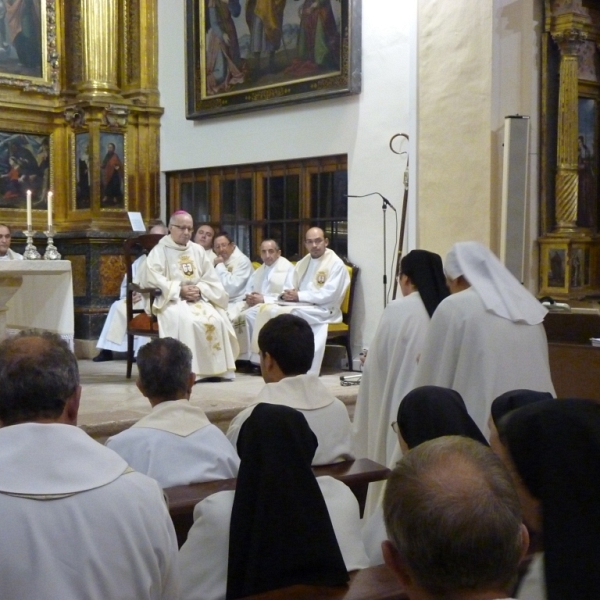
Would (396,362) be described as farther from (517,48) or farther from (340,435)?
(517,48)

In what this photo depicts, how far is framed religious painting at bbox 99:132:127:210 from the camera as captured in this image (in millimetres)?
10914

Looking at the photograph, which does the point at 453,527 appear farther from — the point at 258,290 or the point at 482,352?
the point at 258,290

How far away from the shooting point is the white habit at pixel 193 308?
835 centimetres

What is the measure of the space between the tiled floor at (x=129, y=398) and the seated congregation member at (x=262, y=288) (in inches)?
21.6

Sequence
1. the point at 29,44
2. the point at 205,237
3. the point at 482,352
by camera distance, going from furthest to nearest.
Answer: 1. the point at 29,44
2. the point at 205,237
3. the point at 482,352

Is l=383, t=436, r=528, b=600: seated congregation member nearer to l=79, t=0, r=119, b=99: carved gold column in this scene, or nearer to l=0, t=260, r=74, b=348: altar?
l=0, t=260, r=74, b=348: altar

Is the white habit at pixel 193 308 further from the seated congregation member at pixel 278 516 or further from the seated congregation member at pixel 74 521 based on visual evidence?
the seated congregation member at pixel 74 521

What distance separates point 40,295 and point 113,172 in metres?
2.93

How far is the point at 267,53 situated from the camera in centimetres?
1020

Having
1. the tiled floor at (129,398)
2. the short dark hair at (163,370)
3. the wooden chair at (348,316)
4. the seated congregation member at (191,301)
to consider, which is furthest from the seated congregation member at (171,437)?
the wooden chair at (348,316)

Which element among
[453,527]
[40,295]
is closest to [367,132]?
[40,295]

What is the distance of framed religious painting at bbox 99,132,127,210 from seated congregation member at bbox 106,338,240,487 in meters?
7.93

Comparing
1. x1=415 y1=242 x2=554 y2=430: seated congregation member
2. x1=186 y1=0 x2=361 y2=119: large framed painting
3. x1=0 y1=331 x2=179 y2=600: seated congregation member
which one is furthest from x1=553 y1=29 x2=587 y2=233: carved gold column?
x1=0 y1=331 x2=179 y2=600: seated congregation member

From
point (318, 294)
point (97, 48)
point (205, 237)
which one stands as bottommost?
point (318, 294)
